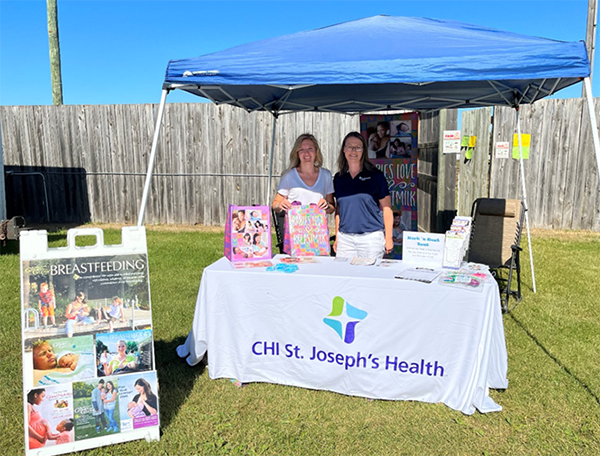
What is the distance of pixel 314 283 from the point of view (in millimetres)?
2641

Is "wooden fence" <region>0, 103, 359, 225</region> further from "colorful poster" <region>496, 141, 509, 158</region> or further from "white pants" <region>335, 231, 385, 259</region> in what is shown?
"white pants" <region>335, 231, 385, 259</region>

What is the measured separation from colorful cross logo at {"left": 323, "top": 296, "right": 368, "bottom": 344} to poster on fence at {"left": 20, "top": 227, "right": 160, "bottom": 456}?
38.3 inches

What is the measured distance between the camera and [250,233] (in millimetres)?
3002

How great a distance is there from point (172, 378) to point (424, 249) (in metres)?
1.72

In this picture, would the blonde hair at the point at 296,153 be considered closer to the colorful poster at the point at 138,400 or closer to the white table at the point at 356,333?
the white table at the point at 356,333

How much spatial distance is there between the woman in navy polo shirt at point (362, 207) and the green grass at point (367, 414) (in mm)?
1170

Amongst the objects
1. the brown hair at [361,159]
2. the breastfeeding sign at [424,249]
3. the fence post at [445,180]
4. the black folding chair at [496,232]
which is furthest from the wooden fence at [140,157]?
the breastfeeding sign at [424,249]

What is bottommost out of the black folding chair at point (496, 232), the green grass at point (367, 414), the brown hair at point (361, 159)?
the green grass at point (367, 414)

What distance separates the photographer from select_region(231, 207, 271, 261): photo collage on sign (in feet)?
9.71

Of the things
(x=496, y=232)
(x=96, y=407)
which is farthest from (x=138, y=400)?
(x=496, y=232)

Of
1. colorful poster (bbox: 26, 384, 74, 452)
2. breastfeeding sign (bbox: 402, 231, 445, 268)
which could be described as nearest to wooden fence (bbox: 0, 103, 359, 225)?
breastfeeding sign (bbox: 402, 231, 445, 268)

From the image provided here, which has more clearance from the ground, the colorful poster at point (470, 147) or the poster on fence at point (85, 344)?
the colorful poster at point (470, 147)

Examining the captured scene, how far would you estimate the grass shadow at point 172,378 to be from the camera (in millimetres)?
2547

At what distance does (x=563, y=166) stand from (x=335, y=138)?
11.9 feet
